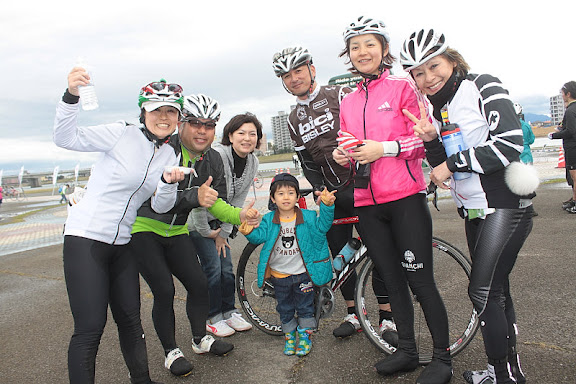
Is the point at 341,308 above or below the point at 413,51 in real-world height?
below

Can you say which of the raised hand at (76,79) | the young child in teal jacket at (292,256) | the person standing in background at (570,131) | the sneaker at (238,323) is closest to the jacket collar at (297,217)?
the young child in teal jacket at (292,256)

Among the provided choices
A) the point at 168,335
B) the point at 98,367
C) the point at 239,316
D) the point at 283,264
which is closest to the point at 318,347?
the point at 283,264

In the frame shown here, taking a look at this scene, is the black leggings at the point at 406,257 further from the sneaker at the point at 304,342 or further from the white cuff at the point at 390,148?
the sneaker at the point at 304,342

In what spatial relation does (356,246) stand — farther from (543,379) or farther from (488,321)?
(543,379)

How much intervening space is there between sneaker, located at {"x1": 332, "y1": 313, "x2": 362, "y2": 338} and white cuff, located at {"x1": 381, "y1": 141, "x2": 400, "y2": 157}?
5.81ft

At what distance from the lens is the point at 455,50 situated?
2.67m

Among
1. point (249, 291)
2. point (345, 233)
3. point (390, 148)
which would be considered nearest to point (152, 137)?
point (390, 148)

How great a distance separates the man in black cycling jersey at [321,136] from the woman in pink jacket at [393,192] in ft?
1.94

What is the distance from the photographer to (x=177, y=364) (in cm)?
338

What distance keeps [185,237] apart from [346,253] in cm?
147

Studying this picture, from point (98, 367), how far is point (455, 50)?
3952mm

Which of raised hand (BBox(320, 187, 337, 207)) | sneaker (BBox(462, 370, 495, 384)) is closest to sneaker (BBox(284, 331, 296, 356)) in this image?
raised hand (BBox(320, 187, 337, 207))

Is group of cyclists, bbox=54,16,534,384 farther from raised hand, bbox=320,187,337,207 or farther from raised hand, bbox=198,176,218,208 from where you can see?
raised hand, bbox=320,187,337,207

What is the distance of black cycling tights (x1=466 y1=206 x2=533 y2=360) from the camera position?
2.47 metres
